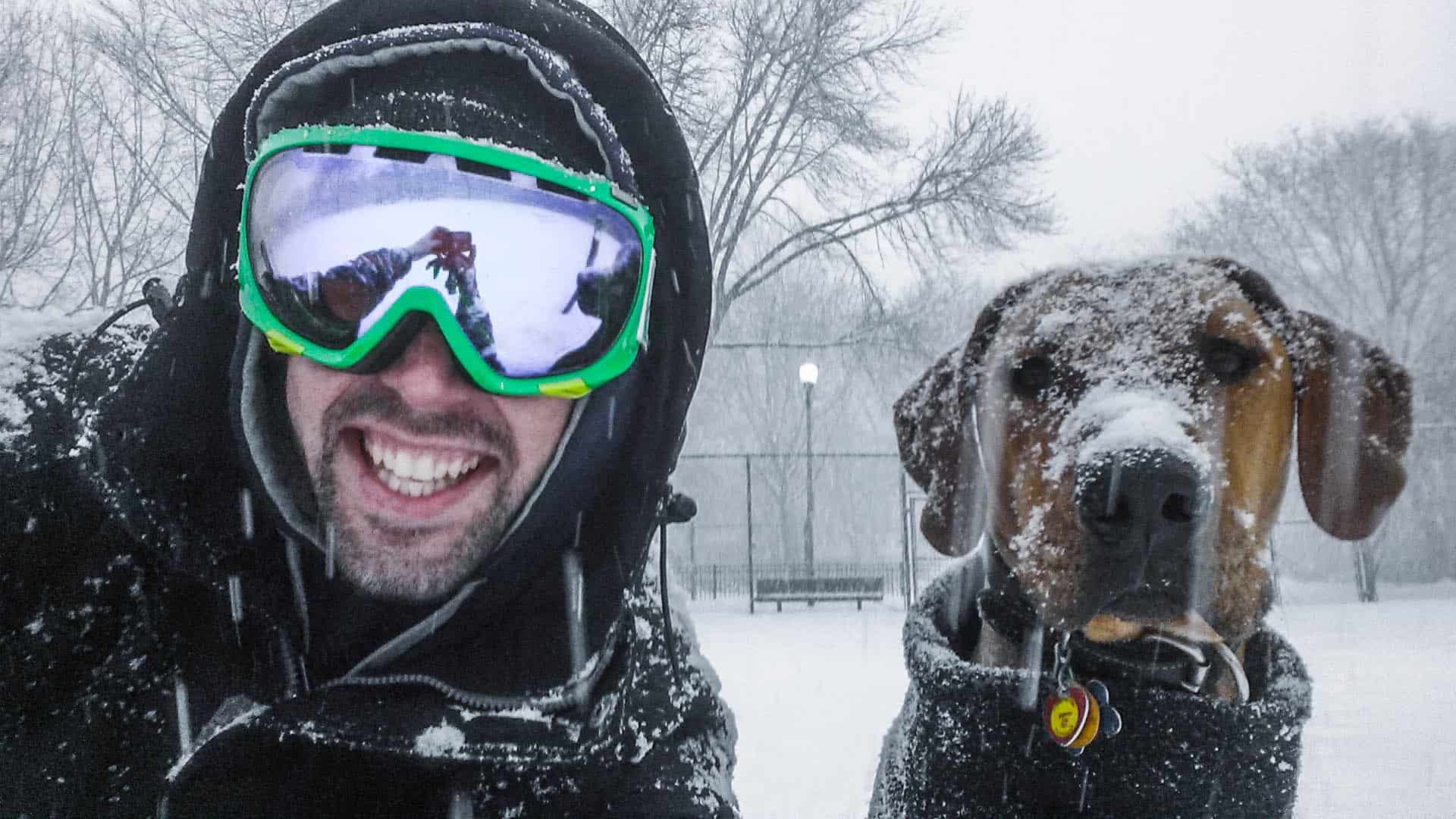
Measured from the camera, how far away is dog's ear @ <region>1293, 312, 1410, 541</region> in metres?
2.32

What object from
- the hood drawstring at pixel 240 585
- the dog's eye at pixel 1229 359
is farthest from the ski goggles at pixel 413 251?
the dog's eye at pixel 1229 359

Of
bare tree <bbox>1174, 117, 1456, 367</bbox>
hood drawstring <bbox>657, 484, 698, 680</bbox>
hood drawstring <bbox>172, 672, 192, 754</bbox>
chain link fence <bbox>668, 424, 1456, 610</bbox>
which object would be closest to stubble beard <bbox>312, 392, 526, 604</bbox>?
hood drawstring <bbox>172, 672, 192, 754</bbox>

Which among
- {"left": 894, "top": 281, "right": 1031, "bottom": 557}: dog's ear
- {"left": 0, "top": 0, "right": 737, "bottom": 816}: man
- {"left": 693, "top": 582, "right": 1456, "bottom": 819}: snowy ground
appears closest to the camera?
{"left": 0, "top": 0, "right": 737, "bottom": 816}: man

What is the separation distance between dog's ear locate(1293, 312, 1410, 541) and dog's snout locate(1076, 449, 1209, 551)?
621 millimetres

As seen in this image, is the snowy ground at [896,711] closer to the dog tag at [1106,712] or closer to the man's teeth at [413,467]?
the dog tag at [1106,712]

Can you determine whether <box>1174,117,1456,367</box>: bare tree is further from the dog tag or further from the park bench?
the dog tag

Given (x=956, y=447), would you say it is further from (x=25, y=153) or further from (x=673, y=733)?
(x=25, y=153)

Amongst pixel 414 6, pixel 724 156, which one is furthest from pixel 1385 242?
pixel 414 6

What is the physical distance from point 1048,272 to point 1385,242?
59.4 ft

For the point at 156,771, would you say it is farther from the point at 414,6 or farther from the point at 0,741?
the point at 414,6

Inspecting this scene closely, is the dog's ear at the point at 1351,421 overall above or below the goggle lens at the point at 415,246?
below

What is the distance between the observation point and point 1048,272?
258 cm

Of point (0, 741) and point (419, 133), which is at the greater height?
point (419, 133)

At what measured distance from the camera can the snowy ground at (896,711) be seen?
4.47m
